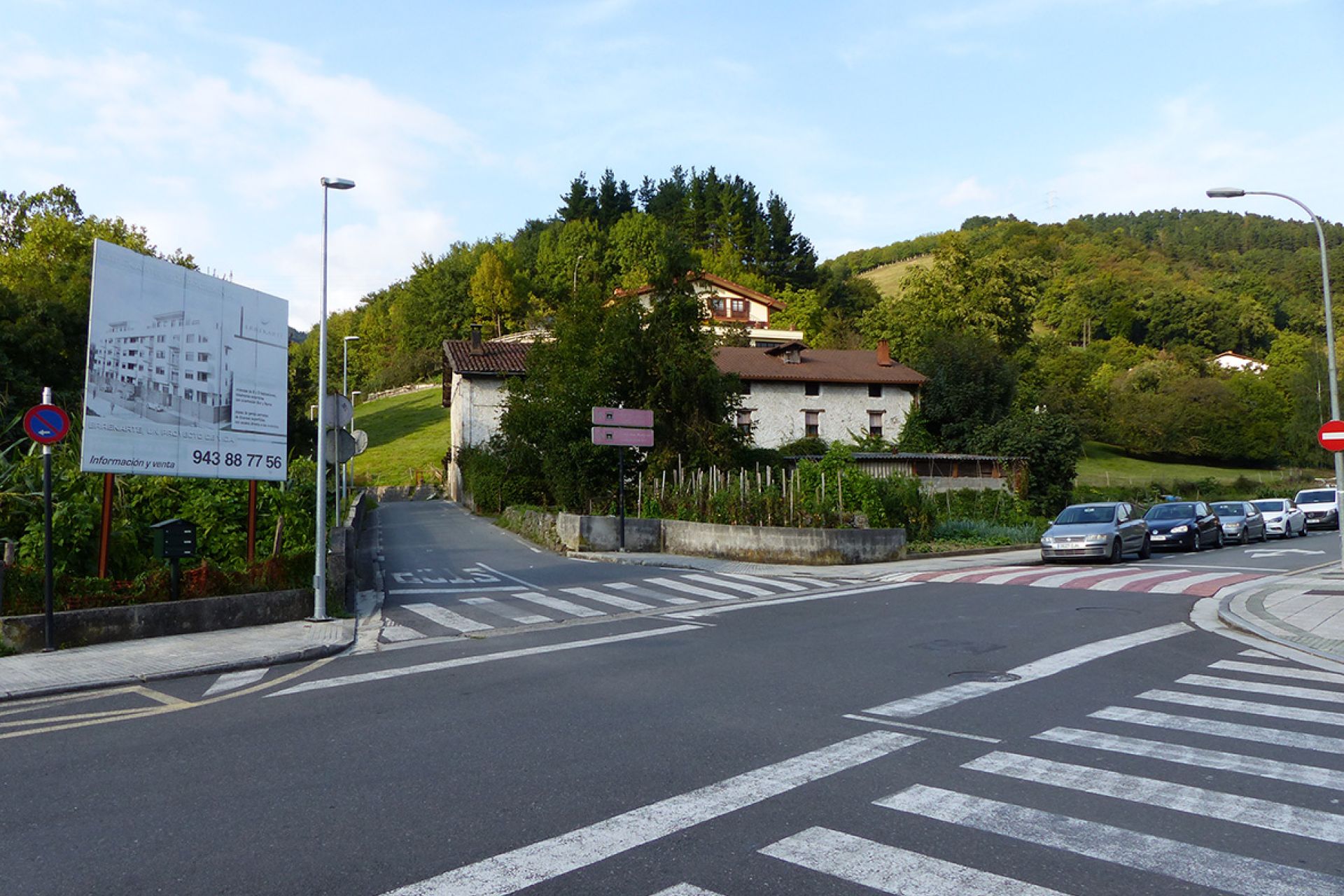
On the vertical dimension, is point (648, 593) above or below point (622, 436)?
below

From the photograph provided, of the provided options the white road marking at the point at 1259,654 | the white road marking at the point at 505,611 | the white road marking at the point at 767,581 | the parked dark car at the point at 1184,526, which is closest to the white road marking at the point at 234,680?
the white road marking at the point at 505,611

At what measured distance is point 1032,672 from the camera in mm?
9711

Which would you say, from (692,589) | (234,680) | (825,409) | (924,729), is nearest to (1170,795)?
(924,729)

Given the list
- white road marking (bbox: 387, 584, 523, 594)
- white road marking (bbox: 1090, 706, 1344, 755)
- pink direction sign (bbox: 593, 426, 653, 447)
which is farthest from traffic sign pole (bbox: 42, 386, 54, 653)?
pink direction sign (bbox: 593, 426, 653, 447)

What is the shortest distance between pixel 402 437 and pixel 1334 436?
71280 millimetres

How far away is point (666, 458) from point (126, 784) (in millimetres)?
24236

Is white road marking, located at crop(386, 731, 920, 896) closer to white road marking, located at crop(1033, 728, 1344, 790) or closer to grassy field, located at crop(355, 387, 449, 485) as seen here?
white road marking, located at crop(1033, 728, 1344, 790)

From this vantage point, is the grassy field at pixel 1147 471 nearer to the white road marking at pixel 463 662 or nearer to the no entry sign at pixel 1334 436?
the no entry sign at pixel 1334 436

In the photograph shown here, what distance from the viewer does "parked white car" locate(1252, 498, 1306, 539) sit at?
3562cm

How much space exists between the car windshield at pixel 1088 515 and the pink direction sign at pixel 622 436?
11.1m

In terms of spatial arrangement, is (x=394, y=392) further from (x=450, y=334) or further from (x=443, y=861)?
(x=443, y=861)

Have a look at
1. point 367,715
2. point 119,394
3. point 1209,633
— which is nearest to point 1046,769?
point 367,715

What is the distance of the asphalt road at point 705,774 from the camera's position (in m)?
4.58

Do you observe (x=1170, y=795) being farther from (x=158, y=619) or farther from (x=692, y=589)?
(x=692, y=589)
